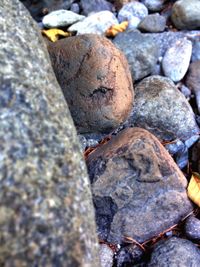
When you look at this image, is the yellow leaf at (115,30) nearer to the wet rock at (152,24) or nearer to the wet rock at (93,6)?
the wet rock at (152,24)

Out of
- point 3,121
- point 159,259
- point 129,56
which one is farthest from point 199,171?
point 3,121

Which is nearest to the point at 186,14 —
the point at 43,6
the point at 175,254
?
the point at 43,6

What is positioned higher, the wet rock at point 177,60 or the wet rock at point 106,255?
the wet rock at point 177,60

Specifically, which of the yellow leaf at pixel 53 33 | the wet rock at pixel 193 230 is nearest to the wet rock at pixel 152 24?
the yellow leaf at pixel 53 33

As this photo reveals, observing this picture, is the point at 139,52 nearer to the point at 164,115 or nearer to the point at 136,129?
the point at 164,115

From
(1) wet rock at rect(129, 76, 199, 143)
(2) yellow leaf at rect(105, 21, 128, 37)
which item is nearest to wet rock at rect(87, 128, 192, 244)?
(1) wet rock at rect(129, 76, 199, 143)

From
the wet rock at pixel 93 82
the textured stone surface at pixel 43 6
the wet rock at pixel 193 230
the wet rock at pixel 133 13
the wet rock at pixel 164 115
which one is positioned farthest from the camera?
the textured stone surface at pixel 43 6

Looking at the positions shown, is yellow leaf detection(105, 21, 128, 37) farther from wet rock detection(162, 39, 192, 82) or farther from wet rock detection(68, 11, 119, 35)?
wet rock detection(162, 39, 192, 82)
